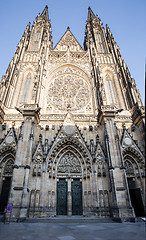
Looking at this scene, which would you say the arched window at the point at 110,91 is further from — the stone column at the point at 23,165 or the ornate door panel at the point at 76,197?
the ornate door panel at the point at 76,197

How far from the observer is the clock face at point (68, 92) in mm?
15594

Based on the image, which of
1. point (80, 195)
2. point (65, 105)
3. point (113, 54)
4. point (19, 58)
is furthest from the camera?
point (113, 54)

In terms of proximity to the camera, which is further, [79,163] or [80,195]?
[79,163]

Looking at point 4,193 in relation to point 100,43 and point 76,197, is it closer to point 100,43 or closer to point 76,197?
point 76,197

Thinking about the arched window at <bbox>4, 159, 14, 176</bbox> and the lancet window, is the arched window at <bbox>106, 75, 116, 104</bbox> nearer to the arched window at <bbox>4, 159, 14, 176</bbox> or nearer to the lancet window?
the lancet window

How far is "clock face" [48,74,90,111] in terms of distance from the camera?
1559 centimetres

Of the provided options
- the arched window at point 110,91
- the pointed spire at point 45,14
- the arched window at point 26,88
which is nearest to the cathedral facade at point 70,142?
the arched window at point 110,91

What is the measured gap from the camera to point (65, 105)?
51.0 ft

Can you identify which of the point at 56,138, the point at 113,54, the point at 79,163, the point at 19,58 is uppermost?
the point at 113,54

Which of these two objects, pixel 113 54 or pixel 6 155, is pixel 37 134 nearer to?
pixel 6 155

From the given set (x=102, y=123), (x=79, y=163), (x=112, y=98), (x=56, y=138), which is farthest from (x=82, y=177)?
(x=112, y=98)

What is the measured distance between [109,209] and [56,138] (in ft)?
20.8

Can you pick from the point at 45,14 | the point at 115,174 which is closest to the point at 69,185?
the point at 115,174

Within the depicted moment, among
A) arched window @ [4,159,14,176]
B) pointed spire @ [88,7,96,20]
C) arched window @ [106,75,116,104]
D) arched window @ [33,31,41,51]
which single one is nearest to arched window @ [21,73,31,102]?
arched window @ [33,31,41,51]
